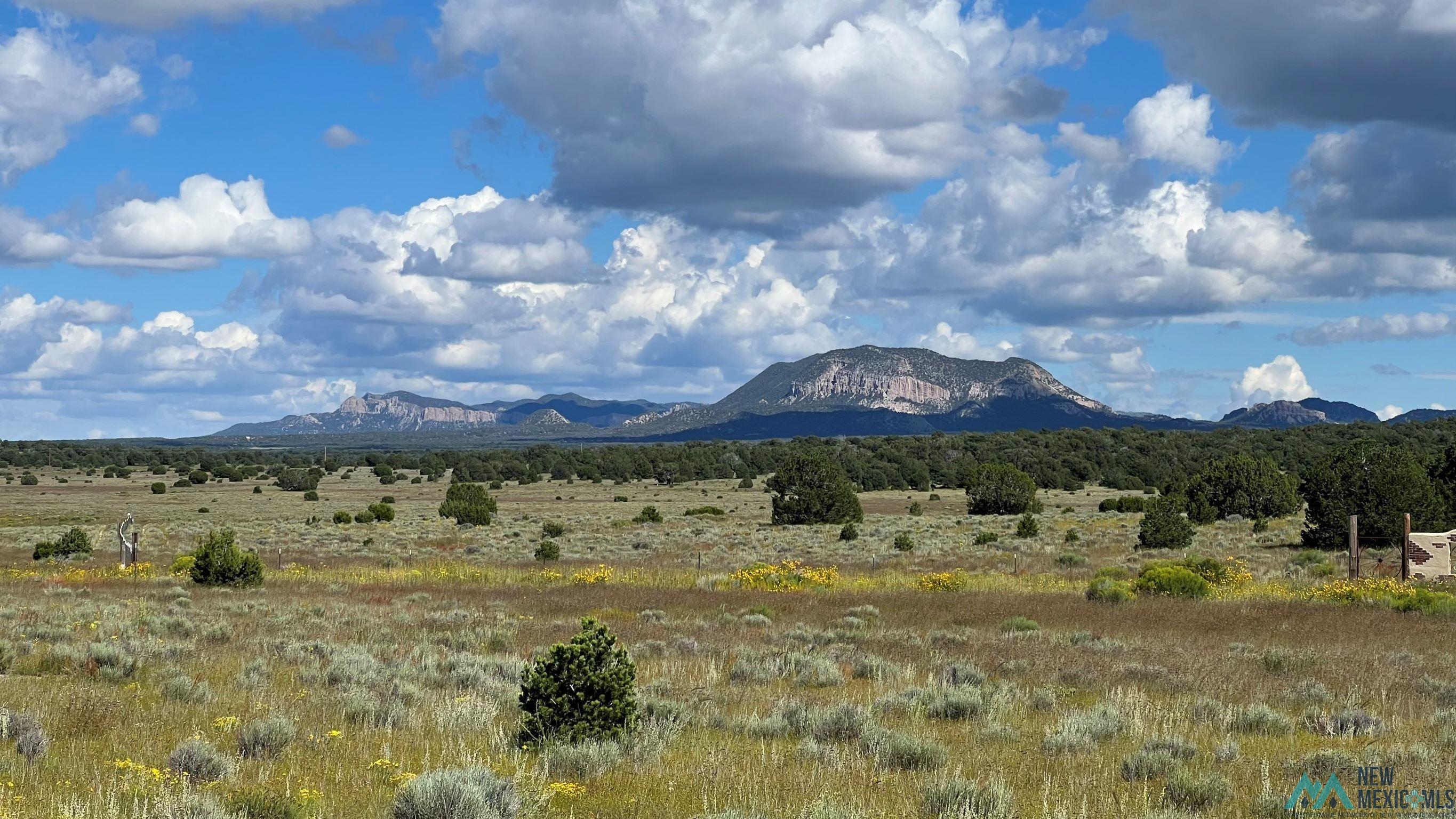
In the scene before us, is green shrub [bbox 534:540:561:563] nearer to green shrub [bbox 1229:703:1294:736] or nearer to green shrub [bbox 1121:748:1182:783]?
green shrub [bbox 1229:703:1294:736]

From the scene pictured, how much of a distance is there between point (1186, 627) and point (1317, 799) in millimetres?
12819

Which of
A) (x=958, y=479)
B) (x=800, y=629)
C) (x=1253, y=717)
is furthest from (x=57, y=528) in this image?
(x=958, y=479)

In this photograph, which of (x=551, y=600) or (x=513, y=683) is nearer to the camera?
(x=513, y=683)

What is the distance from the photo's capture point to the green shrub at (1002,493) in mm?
63031

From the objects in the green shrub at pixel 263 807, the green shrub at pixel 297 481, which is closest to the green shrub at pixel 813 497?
the green shrub at pixel 263 807

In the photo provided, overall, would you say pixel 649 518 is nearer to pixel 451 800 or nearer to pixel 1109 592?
pixel 1109 592

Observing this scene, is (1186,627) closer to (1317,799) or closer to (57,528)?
(1317,799)

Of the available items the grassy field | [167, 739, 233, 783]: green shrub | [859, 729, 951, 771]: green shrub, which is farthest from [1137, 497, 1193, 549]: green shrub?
[167, 739, 233, 783]: green shrub

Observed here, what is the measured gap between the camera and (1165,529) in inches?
1555

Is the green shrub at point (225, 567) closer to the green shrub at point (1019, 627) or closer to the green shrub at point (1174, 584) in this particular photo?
the green shrub at point (1019, 627)

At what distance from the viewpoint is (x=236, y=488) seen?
9875 centimetres

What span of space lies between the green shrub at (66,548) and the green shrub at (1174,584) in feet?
113

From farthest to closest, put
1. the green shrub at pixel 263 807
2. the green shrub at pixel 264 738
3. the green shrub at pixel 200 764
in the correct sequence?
the green shrub at pixel 264 738 < the green shrub at pixel 200 764 < the green shrub at pixel 263 807

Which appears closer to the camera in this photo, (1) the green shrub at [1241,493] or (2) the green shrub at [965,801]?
(2) the green shrub at [965,801]
